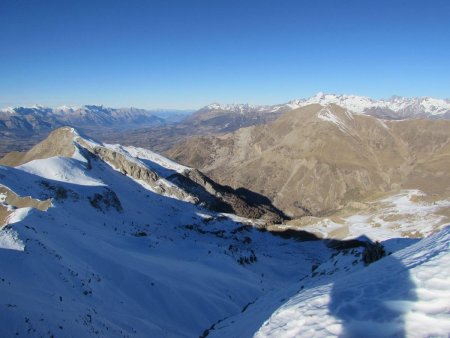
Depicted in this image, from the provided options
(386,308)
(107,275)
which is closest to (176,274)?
(107,275)

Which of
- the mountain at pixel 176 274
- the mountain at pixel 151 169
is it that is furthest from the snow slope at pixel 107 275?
the mountain at pixel 151 169

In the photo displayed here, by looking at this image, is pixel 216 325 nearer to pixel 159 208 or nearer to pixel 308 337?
pixel 308 337

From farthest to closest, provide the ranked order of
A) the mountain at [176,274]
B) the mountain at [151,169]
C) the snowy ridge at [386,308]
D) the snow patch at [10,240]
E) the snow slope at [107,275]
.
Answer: the mountain at [151,169]
the snow patch at [10,240]
the snow slope at [107,275]
the mountain at [176,274]
the snowy ridge at [386,308]

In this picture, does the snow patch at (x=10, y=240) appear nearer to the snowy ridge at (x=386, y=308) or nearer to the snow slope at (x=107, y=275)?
the snow slope at (x=107, y=275)

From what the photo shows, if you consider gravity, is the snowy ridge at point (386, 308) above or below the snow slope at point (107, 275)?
above

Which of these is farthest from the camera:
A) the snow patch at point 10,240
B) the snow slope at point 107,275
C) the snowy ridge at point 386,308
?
the snow patch at point 10,240

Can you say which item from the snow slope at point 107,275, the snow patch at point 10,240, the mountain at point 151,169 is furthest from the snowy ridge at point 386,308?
the mountain at point 151,169

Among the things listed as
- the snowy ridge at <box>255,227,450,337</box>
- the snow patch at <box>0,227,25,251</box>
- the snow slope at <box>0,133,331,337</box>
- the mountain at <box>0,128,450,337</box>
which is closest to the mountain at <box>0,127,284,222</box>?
the mountain at <box>0,128,450,337</box>

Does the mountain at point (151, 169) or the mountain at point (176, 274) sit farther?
the mountain at point (151, 169)

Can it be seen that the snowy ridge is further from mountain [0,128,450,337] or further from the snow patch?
the snow patch

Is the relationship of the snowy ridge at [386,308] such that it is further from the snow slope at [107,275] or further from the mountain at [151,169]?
the mountain at [151,169]
